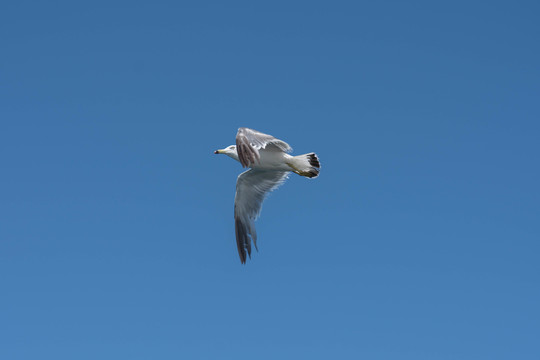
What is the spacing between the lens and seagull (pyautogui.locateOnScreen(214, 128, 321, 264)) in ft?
56.9

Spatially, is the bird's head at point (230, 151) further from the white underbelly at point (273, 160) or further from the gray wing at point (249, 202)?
the gray wing at point (249, 202)

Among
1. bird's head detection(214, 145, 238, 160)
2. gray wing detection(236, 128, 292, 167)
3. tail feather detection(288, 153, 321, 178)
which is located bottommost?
gray wing detection(236, 128, 292, 167)

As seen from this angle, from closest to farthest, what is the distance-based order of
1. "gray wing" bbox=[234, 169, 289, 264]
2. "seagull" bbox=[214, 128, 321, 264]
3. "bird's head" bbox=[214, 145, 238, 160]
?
"seagull" bbox=[214, 128, 321, 264]
"bird's head" bbox=[214, 145, 238, 160]
"gray wing" bbox=[234, 169, 289, 264]

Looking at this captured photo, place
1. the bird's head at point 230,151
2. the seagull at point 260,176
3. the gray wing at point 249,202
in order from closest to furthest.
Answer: the seagull at point 260,176, the bird's head at point 230,151, the gray wing at point 249,202

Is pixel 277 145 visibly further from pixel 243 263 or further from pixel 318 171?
pixel 243 263

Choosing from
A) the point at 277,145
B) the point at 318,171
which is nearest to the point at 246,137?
the point at 277,145

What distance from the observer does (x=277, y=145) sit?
16.8 m

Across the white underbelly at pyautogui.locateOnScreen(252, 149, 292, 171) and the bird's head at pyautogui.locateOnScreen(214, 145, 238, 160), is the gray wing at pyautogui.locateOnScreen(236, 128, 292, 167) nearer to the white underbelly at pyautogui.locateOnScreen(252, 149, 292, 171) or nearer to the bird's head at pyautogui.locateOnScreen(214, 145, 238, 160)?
the white underbelly at pyautogui.locateOnScreen(252, 149, 292, 171)

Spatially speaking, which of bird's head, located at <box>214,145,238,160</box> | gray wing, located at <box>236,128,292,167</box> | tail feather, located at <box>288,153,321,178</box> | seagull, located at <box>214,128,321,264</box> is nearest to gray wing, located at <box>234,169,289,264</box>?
seagull, located at <box>214,128,321,264</box>

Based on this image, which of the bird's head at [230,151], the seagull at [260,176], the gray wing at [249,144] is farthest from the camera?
the bird's head at [230,151]

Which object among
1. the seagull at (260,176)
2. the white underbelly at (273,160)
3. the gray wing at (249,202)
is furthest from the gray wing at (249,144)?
the gray wing at (249,202)

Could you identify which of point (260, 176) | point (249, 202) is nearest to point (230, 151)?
point (260, 176)

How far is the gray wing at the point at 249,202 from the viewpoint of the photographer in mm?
19141

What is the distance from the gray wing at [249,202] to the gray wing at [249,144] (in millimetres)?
3420
